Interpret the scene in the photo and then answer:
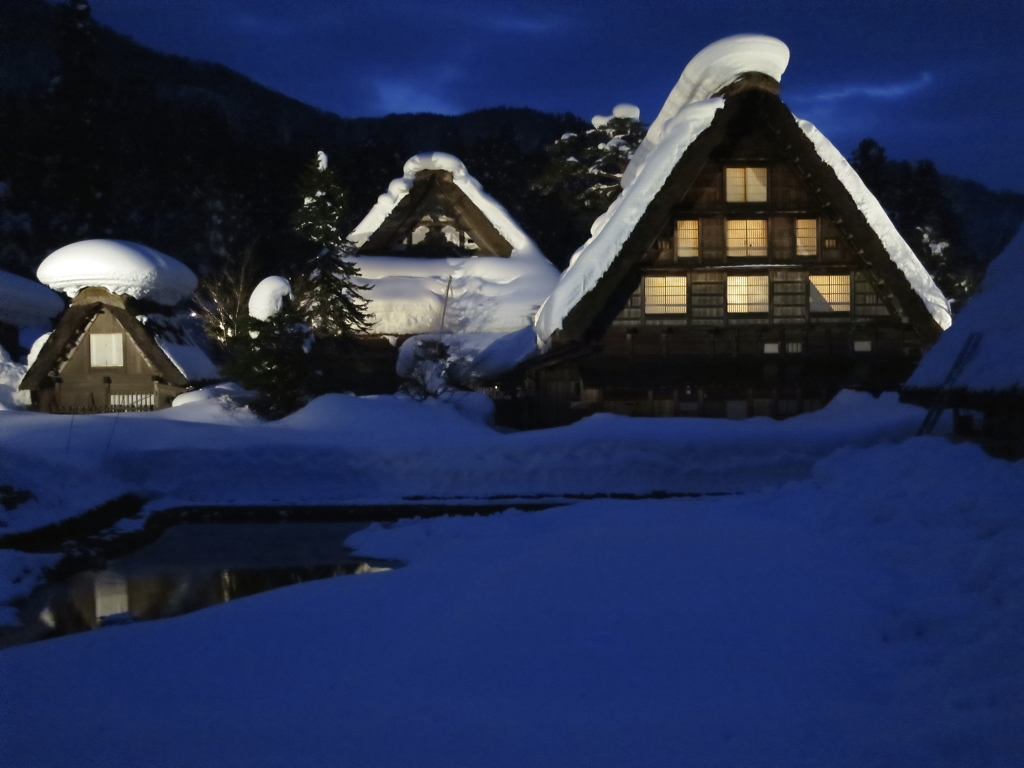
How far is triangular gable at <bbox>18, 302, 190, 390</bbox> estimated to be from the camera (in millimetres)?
20969

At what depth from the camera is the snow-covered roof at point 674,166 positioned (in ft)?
53.2

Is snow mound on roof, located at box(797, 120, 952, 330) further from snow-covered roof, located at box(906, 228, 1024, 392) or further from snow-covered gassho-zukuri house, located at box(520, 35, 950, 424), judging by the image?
snow-covered roof, located at box(906, 228, 1024, 392)

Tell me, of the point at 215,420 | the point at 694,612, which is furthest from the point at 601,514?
the point at 215,420

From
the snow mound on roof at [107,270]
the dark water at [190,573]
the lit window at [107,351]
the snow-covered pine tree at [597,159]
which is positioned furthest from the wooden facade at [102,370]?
the snow-covered pine tree at [597,159]

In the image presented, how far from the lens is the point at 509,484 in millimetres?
13383

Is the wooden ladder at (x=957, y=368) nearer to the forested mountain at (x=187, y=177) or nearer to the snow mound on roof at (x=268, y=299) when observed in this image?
the snow mound on roof at (x=268, y=299)

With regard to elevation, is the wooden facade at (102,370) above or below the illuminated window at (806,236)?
below

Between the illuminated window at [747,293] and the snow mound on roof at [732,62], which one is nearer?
the snow mound on roof at [732,62]

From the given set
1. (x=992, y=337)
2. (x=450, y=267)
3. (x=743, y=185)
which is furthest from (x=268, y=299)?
(x=992, y=337)

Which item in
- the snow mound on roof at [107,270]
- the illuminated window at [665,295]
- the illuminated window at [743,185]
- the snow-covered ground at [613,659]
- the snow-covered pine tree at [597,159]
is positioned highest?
the snow-covered pine tree at [597,159]

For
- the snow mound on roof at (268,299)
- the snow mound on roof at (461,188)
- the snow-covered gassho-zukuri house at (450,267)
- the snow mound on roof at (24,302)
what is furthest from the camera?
the snow mound on roof at (24,302)

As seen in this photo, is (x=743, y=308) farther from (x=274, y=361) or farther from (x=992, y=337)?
(x=274, y=361)

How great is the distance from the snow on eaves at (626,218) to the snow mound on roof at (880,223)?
7.62 feet

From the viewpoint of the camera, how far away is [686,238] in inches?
703
